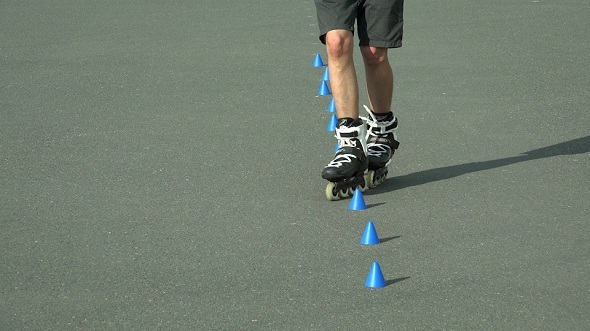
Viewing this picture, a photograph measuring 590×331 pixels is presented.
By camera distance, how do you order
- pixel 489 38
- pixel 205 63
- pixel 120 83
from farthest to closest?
1. pixel 489 38
2. pixel 205 63
3. pixel 120 83

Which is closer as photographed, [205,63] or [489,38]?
[205,63]

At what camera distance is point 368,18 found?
23.6ft

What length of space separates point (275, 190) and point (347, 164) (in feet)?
1.91

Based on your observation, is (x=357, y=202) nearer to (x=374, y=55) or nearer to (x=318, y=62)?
(x=374, y=55)

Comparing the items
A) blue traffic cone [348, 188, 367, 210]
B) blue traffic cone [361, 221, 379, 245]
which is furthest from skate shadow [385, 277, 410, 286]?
blue traffic cone [348, 188, 367, 210]

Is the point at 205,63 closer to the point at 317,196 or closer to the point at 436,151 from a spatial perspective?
the point at 436,151

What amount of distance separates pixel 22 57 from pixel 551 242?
7828 mm

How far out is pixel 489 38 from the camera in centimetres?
1291

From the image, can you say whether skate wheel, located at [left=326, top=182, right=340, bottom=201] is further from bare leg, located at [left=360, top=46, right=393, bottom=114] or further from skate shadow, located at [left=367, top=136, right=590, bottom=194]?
bare leg, located at [left=360, top=46, right=393, bottom=114]

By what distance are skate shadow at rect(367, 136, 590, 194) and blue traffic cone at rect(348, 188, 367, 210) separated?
15.6 inches

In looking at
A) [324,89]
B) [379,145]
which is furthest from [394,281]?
[324,89]

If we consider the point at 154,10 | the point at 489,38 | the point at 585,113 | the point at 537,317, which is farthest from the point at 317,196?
the point at 154,10

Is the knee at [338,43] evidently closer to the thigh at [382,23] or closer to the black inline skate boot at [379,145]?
the thigh at [382,23]

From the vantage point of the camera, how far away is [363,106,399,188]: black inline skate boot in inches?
288
